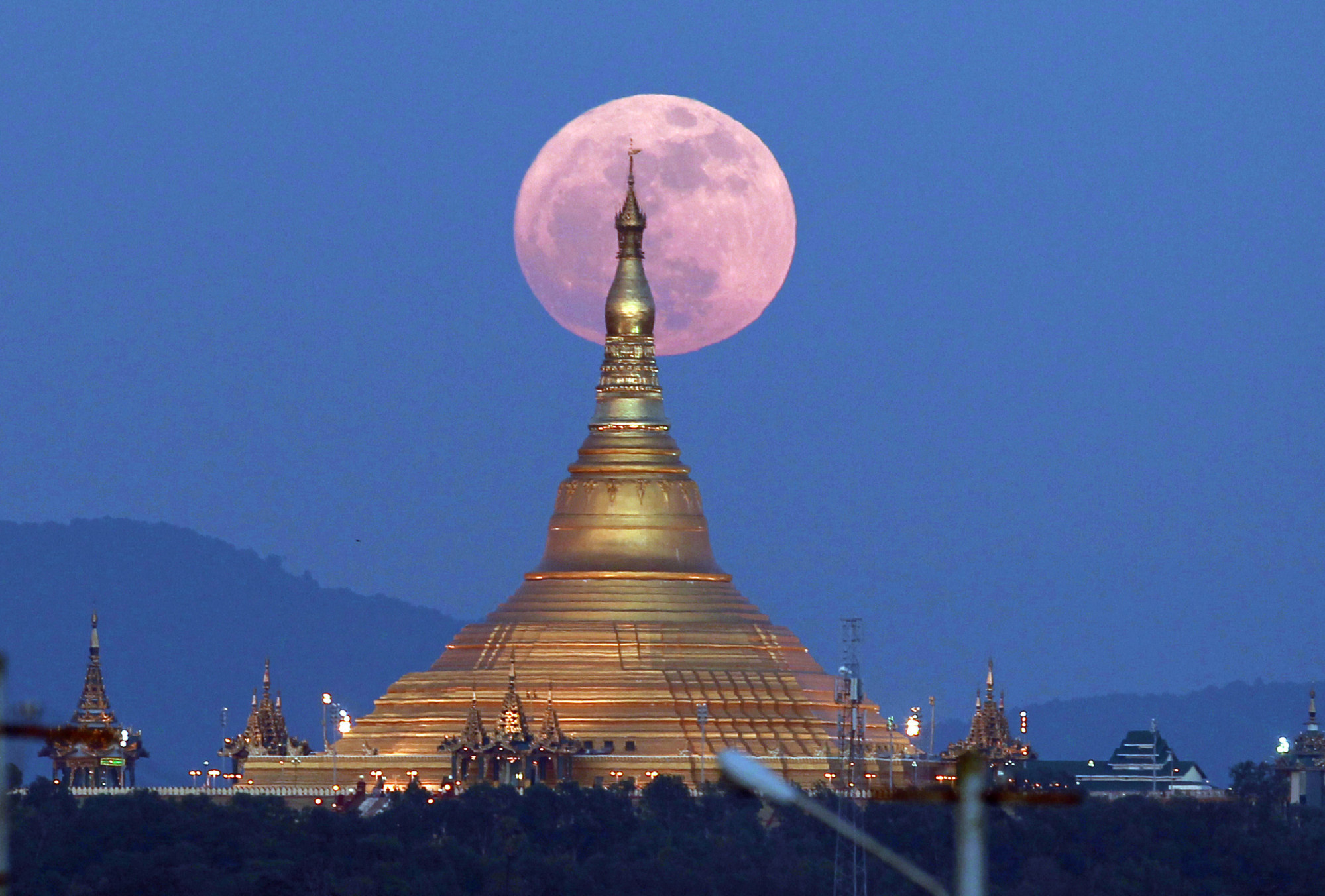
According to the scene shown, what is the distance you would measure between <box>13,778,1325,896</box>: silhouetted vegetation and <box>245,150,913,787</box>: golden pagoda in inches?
101

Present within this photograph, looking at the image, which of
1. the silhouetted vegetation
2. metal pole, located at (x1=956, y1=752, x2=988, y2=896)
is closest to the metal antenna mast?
the silhouetted vegetation

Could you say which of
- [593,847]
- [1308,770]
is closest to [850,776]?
[593,847]

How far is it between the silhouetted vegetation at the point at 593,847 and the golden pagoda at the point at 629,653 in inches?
101

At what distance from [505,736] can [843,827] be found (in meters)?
57.5

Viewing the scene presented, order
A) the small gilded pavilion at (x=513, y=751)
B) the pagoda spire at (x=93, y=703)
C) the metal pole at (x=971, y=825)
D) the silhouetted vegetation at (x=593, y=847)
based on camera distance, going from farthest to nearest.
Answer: the pagoda spire at (x=93, y=703) < the small gilded pavilion at (x=513, y=751) < the silhouetted vegetation at (x=593, y=847) < the metal pole at (x=971, y=825)

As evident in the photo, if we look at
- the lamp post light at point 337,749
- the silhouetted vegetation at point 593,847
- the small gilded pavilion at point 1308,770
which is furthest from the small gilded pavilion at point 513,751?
the small gilded pavilion at point 1308,770

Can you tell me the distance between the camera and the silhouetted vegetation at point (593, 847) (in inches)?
2584

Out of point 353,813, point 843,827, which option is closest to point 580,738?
point 353,813

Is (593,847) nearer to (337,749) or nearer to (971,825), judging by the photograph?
(337,749)

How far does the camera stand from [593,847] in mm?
73562

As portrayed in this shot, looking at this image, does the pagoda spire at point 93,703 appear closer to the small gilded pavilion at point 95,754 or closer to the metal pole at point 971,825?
the small gilded pavilion at point 95,754

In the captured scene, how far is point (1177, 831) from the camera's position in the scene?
77625 mm

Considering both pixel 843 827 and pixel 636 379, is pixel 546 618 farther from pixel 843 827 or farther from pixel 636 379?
pixel 843 827

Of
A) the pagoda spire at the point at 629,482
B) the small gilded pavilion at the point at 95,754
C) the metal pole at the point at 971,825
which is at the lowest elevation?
the metal pole at the point at 971,825
